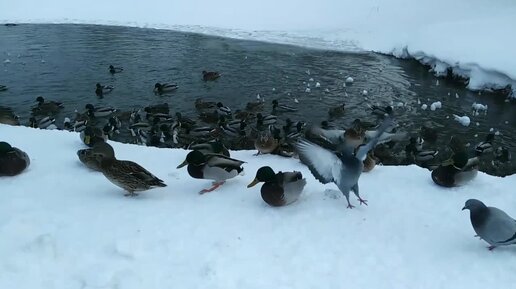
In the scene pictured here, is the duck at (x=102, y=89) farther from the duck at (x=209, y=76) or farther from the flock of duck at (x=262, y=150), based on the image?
the duck at (x=209, y=76)

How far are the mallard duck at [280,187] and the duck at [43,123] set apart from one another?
8.27 metres

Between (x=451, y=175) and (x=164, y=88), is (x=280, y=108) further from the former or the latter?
(x=451, y=175)

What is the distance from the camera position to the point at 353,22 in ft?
84.4

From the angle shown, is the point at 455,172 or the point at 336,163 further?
the point at 455,172

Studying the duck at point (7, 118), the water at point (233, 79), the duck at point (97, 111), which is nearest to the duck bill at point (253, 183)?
the water at point (233, 79)


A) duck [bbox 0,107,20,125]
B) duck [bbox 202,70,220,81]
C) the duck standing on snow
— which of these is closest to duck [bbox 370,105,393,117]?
duck [bbox 202,70,220,81]

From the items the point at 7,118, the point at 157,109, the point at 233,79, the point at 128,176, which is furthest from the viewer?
the point at 233,79

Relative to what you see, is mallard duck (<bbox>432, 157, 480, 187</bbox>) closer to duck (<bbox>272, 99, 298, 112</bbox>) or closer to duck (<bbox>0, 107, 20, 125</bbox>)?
duck (<bbox>272, 99, 298, 112</bbox>)

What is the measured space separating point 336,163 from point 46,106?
10.2 m

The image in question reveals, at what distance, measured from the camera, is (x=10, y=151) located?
21.4 feet

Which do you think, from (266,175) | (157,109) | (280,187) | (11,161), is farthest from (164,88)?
(280,187)

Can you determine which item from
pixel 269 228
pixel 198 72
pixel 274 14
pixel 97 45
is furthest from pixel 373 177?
pixel 274 14

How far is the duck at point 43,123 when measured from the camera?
12273 millimetres

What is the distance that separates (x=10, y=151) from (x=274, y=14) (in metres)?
22.2
